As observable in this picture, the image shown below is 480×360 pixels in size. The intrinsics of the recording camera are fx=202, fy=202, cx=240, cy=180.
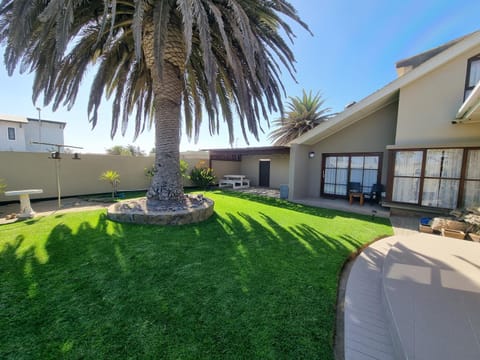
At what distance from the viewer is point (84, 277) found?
3.02m

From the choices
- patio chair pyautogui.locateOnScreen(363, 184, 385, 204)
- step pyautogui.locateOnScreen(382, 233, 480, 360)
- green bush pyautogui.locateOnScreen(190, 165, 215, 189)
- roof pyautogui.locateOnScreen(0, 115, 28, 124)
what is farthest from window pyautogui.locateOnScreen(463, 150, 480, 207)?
roof pyautogui.locateOnScreen(0, 115, 28, 124)

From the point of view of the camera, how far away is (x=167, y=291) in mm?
2771

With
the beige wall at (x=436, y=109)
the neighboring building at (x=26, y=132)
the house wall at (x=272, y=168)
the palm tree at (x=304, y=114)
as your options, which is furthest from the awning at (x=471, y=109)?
the neighboring building at (x=26, y=132)

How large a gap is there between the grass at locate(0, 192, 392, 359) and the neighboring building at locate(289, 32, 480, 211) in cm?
353

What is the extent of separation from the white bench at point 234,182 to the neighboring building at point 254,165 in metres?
1.01

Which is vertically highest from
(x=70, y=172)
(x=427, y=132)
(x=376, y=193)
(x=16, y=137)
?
(x=16, y=137)

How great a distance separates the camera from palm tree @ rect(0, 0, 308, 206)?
447cm

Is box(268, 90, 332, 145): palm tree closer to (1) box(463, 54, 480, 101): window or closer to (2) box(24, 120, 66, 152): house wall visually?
(1) box(463, 54, 480, 101): window

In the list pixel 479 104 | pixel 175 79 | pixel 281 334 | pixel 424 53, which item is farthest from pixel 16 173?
pixel 424 53

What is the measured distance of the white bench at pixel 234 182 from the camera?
48.2 ft

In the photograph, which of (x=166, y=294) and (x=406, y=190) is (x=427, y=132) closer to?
(x=406, y=190)

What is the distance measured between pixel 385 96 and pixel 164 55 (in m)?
7.84

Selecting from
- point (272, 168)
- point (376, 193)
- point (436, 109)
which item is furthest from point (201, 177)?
point (436, 109)

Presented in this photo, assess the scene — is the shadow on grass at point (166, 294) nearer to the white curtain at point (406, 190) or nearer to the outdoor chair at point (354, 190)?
the white curtain at point (406, 190)
